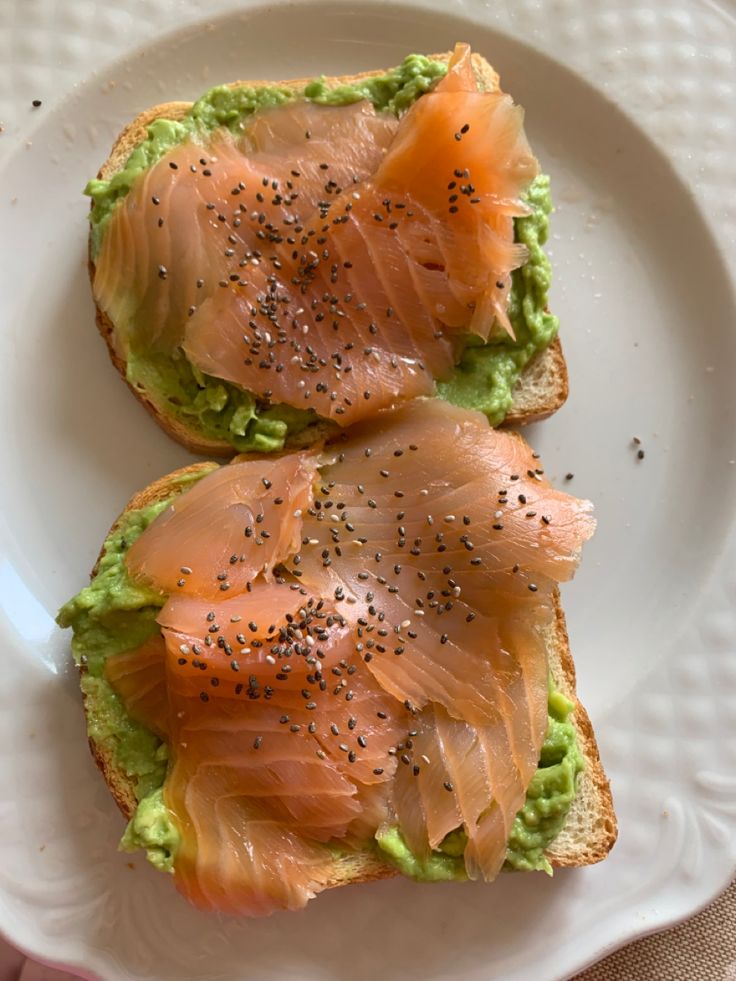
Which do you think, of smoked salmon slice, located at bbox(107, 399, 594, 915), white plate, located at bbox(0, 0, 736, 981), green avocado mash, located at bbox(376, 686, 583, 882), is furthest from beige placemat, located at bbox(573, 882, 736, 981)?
smoked salmon slice, located at bbox(107, 399, 594, 915)

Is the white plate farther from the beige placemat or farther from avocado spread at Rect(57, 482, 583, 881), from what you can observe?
the beige placemat

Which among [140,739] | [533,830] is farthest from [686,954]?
[140,739]

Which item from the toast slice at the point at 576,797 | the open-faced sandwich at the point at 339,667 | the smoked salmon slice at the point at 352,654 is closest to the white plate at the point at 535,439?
the toast slice at the point at 576,797

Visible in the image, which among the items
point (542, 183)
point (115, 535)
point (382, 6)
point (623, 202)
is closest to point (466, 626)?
point (115, 535)

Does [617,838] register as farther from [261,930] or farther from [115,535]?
[115,535]

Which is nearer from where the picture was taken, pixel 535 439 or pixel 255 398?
pixel 255 398

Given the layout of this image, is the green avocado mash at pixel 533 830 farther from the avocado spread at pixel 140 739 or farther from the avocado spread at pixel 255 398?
the avocado spread at pixel 255 398

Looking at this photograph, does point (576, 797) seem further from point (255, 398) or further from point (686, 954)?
point (255, 398)
